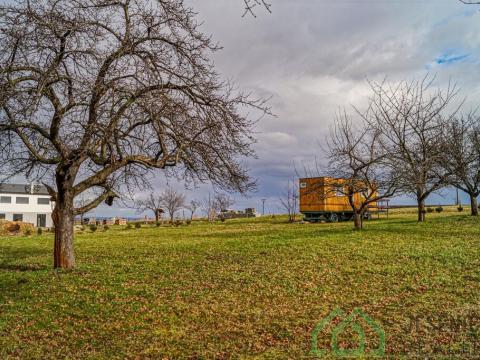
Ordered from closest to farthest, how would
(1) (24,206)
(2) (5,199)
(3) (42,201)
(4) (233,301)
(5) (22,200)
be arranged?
(4) (233,301), (2) (5,199), (1) (24,206), (5) (22,200), (3) (42,201)

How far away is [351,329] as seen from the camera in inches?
233

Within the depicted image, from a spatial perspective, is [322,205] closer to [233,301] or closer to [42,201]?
[233,301]

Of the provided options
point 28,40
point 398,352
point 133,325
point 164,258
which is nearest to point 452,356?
point 398,352

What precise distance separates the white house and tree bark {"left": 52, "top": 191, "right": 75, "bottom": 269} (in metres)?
50.4

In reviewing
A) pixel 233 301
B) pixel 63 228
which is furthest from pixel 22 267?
pixel 233 301

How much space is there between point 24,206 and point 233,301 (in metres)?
58.4

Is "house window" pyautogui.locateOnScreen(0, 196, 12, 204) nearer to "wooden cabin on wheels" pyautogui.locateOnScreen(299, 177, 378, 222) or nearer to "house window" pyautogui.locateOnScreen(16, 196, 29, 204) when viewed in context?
"house window" pyautogui.locateOnScreen(16, 196, 29, 204)

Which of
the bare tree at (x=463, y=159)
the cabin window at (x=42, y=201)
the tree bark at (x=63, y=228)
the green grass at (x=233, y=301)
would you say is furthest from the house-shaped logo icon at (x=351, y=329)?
the cabin window at (x=42, y=201)

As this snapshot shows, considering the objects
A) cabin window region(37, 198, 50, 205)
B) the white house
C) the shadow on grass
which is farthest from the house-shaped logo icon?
cabin window region(37, 198, 50, 205)

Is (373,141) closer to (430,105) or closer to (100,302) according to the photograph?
(430,105)

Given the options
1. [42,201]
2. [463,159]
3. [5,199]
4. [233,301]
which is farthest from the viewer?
[42,201]

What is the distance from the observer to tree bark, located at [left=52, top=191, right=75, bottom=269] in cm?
982

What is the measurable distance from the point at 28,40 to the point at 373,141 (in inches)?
600

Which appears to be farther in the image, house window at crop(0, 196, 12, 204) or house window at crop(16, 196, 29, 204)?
house window at crop(16, 196, 29, 204)
